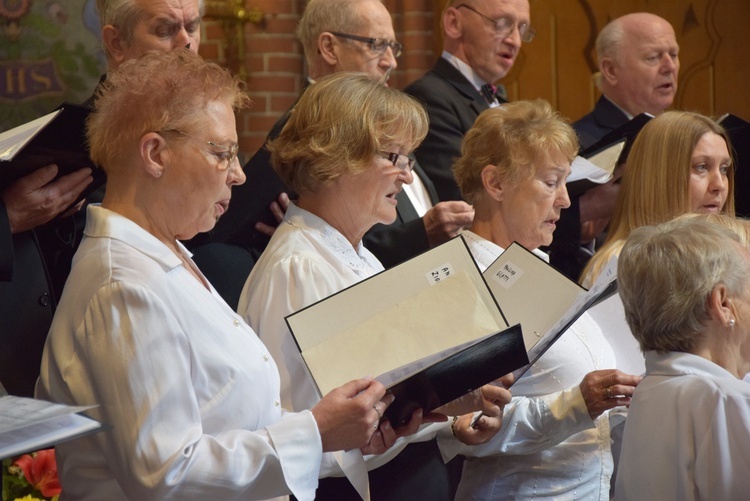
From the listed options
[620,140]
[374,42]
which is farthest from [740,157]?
[374,42]

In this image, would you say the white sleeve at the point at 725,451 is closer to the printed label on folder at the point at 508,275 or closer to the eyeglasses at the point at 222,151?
the printed label on folder at the point at 508,275

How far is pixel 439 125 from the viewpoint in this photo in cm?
410

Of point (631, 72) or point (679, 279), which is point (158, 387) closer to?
point (679, 279)

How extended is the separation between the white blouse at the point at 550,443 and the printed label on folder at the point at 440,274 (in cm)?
70

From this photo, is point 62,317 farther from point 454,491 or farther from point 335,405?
point 454,491

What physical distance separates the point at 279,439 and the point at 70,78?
10.3 feet

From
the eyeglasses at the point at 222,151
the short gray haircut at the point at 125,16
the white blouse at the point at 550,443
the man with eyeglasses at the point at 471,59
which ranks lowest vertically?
the white blouse at the point at 550,443

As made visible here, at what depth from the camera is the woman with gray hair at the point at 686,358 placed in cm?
208

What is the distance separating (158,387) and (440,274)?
63 centimetres

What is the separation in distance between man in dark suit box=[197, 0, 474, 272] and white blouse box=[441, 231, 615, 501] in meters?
0.25

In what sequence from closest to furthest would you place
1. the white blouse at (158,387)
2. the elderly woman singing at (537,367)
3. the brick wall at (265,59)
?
the white blouse at (158,387), the elderly woman singing at (537,367), the brick wall at (265,59)

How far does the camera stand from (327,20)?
12.7 ft

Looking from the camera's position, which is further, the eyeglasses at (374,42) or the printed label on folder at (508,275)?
the eyeglasses at (374,42)

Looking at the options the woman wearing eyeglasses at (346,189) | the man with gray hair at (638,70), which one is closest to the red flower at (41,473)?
the woman wearing eyeglasses at (346,189)
